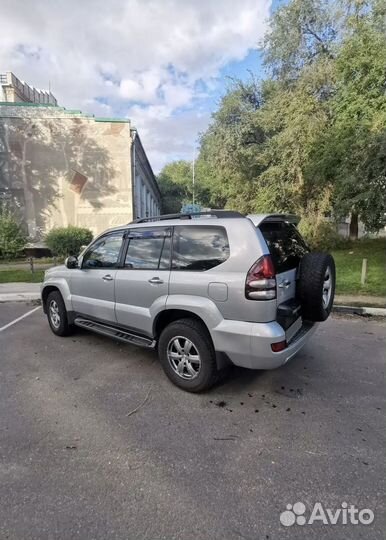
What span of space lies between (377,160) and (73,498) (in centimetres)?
1117

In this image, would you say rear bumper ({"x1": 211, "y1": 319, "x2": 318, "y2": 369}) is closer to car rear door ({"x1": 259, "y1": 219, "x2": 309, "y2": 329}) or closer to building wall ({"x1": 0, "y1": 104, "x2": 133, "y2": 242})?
car rear door ({"x1": 259, "y1": 219, "x2": 309, "y2": 329})

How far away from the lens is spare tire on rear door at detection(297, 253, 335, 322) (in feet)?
11.3

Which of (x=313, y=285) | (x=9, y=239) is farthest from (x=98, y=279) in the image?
(x=9, y=239)

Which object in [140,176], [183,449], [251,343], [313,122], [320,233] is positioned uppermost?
[313,122]

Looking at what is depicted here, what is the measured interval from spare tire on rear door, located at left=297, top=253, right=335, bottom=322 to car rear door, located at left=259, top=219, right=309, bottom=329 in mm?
83

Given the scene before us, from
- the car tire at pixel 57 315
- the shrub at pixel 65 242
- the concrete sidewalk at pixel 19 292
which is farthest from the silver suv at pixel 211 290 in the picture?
the shrub at pixel 65 242

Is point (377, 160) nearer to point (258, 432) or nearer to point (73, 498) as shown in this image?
point (258, 432)

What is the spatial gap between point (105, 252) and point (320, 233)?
538 inches

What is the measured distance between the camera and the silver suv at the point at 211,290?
3008mm

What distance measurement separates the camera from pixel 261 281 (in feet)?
9.72

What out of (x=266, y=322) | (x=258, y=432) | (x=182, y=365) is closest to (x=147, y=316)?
(x=182, y=365)

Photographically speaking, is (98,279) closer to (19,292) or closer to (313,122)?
(19,292)

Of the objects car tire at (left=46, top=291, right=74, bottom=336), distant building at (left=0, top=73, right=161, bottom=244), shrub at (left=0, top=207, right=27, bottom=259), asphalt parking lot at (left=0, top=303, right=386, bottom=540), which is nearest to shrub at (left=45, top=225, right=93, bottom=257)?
shrub at (left=0, top=207, right=27, bottom=259)

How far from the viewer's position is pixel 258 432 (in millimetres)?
2801
